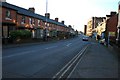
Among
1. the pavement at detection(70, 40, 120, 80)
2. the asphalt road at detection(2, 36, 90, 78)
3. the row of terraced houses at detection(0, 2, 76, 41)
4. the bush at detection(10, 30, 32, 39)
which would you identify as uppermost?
the row of terraced houses at detection(0, 2, 76, 41)

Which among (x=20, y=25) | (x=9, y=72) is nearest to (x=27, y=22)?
(x=20, y=25)

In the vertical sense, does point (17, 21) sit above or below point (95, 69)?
above

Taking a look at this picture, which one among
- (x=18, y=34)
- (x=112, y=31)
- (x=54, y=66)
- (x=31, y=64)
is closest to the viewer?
(x=31, y=64)

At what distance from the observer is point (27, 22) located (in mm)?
49406

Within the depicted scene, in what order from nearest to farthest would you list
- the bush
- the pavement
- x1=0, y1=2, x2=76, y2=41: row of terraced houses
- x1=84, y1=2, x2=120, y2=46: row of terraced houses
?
the pavement
the bush
x1=0, y1=2, x2=76, y2=41: row of terraced houses
x1=84, y1=2, x2=120, y2=46: row of terraced houses

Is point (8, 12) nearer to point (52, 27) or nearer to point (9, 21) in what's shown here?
point (9, 21)

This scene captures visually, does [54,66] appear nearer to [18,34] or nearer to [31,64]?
[31,64]

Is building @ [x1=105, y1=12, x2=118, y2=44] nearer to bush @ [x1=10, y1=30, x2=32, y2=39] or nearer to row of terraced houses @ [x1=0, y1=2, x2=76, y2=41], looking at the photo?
bush @ [x1=10, y1=30, x2=32, y2=39]

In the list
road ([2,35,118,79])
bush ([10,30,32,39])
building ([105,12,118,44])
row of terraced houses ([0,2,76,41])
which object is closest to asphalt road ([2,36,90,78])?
road ([2,35,118,79])

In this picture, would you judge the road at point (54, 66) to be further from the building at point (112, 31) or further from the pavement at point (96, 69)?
the building at point (112, 31)

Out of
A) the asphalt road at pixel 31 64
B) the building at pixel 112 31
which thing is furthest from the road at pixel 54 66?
the building at pixel 112 31

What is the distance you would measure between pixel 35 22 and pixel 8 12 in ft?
54.8

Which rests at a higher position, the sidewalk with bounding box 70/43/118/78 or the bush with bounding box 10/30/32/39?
the bush with bounding box 10/30/32/39

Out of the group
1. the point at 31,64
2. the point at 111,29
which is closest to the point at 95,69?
the point at 31,64
